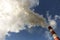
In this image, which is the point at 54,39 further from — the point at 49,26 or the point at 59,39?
the point at 49,26

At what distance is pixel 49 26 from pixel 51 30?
54.5 inches

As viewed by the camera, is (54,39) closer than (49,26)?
Yes

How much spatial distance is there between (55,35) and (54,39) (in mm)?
1571

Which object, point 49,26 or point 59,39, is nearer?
point 59,39

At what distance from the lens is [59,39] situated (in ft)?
113

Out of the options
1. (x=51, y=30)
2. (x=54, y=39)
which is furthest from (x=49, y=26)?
(x=54, y=39)

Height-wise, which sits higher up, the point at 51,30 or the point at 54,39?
the point at 51,30

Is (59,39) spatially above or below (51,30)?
below

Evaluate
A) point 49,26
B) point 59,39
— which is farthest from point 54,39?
point 49,26

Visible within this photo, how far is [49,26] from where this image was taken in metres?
38.4

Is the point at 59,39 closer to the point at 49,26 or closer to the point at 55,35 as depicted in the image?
the point at 55,35

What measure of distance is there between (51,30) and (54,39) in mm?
3206

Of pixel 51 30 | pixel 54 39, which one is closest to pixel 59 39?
pixel 54 39

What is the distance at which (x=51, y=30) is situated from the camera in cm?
3756
